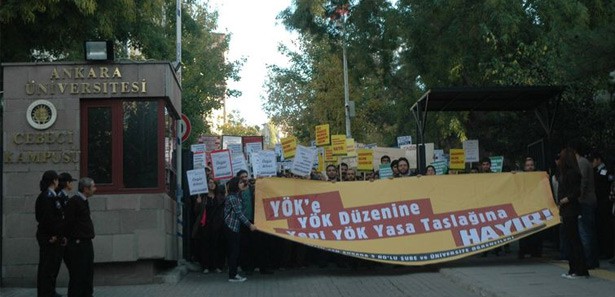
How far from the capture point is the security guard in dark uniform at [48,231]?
1161cm

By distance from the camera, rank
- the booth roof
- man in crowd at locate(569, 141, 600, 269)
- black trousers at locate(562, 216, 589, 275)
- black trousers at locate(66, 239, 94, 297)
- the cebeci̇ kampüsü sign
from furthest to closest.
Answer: the booth roof < the cebeci̇ kampüsü sign < man in crowd at locate(569, 141, 600, 269) < black trousers at locate(562, 216, 589, 275) < black trousers at locate(66, 239, 94, 297)

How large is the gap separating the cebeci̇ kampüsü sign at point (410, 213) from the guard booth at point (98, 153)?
6.49 ft

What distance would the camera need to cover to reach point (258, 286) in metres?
14.0

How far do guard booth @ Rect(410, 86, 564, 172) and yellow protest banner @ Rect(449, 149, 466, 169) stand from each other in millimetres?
2049

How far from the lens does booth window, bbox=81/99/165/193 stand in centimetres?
1448

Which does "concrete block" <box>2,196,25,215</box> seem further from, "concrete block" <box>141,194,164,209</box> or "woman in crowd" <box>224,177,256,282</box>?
"woman in crowd" <box>224,177,256,282</box>

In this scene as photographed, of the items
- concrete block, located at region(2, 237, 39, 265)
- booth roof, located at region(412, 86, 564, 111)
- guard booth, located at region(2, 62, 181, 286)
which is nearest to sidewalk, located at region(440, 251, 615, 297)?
booth roof, located at region(412, 86, 564, 111)

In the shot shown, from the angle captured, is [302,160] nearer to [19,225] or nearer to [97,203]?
[97,203]

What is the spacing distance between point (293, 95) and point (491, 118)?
34.7 metres

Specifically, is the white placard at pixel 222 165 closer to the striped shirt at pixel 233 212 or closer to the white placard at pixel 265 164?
the white placard at pixel 265 164

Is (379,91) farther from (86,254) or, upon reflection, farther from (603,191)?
(86,254)

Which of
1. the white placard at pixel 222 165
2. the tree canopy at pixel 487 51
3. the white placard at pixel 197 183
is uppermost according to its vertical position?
the tree canopy at pixel 487 51

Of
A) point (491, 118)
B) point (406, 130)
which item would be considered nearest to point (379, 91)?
point (406, 130)

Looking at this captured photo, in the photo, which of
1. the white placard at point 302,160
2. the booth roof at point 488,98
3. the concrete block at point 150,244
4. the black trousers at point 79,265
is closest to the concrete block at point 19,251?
the concrete block at point 150,244
